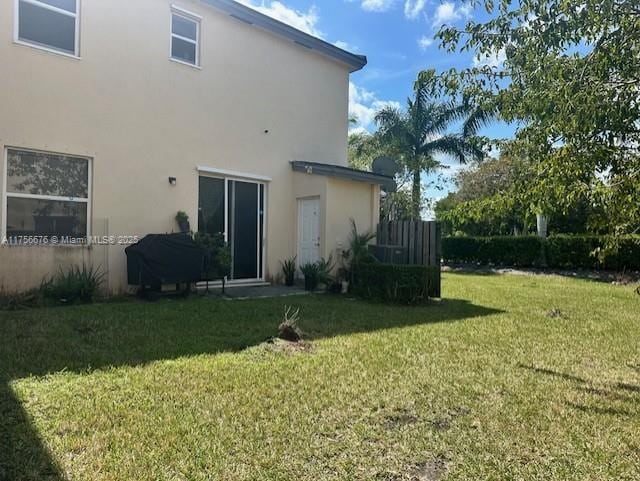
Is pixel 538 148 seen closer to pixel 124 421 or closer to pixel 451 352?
pixel 451 352

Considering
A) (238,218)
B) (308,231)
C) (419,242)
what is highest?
(238,218)

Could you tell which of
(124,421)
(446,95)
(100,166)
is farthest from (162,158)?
(124,421)

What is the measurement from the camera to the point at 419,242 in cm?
1173

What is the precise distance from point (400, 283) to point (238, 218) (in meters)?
4.48

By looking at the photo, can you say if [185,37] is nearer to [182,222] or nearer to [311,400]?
[182,222]

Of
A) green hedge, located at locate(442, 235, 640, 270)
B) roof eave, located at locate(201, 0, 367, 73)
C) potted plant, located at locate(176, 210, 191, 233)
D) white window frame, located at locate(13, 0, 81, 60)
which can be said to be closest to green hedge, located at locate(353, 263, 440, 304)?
potted plant, located at locate(176, 210, 191, 233)

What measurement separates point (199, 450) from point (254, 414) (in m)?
0.71

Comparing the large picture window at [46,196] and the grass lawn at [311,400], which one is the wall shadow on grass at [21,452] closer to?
the grass lawn at [311,400]

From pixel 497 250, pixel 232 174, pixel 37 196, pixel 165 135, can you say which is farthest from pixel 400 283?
pixel 497 250

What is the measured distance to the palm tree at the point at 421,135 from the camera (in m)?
24.6

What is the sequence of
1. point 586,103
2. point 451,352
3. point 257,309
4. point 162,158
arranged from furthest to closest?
point 162,158 < point 257,309 < point 451,352 < point 586,103

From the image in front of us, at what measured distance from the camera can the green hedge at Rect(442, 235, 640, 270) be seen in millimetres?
18344

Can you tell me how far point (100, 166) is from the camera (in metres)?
9.64

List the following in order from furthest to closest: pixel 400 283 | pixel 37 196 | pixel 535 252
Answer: pixel 535 252, pixel 400 283, pixel 37 196
